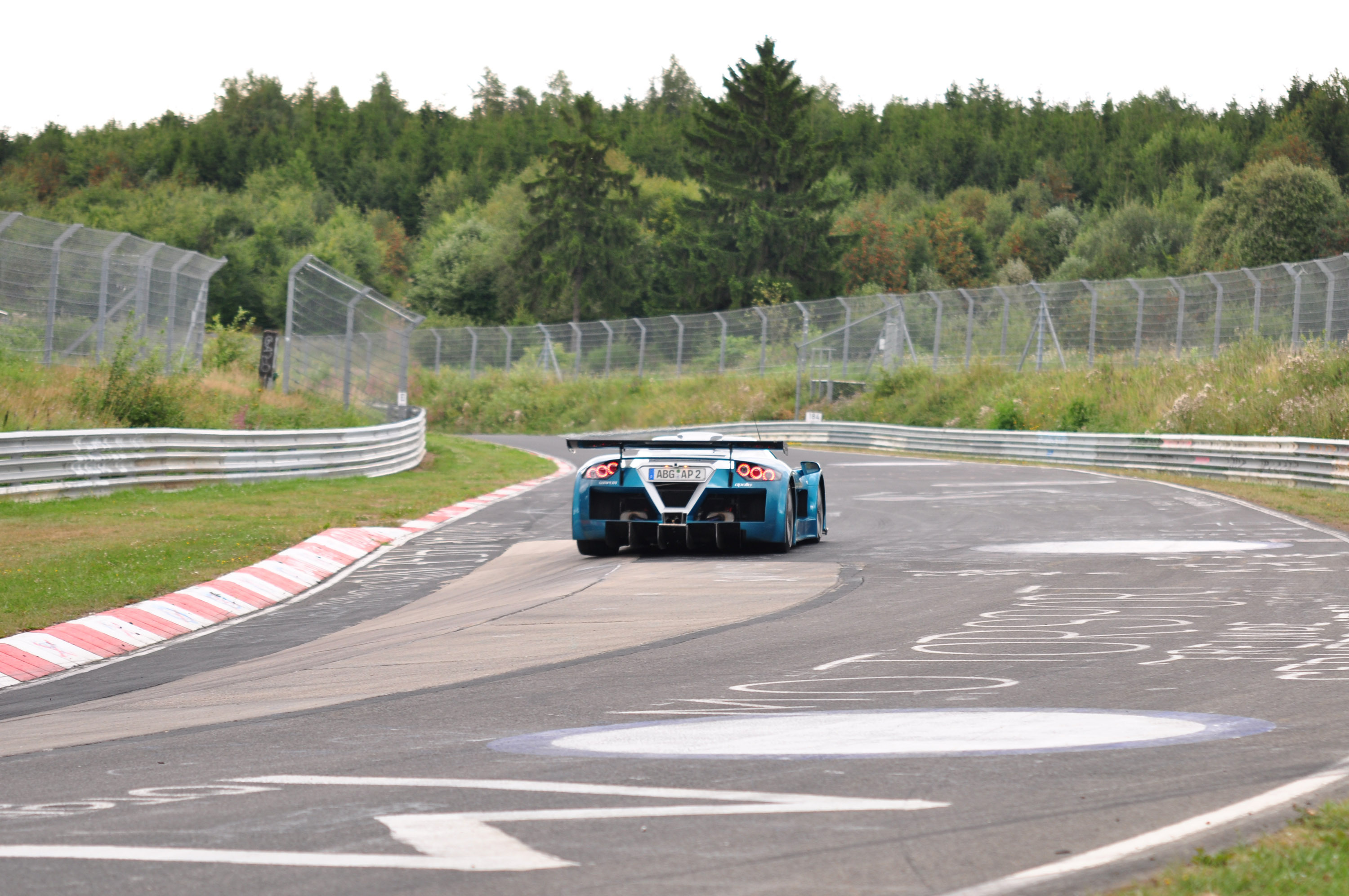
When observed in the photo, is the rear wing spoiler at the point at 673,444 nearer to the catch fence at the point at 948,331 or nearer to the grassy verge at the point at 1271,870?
the grassy verge at the point at 1271,870

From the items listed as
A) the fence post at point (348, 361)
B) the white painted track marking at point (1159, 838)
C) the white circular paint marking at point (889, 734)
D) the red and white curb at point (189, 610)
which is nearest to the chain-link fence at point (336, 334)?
the fence post at point (348, 361)

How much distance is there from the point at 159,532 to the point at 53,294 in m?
8.02

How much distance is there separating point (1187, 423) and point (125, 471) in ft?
62.9

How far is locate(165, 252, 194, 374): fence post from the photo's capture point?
21.1 meters

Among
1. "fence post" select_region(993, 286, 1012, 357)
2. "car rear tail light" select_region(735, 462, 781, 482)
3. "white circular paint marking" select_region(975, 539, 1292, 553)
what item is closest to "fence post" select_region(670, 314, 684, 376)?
"fence post" select_region(993, 286, 1012, 357)

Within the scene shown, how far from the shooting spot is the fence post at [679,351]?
47.7 metres

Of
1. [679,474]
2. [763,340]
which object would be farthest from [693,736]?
[763,340]

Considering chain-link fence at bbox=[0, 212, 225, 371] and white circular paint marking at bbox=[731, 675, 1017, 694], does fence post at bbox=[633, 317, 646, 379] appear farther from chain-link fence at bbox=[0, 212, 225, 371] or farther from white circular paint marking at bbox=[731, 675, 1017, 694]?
white circular paint marking at bbox=[731, 675, 1017, 694]

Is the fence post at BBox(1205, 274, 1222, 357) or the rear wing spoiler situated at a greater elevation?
the fence post at BBox(1205, 274, 1222, 357)

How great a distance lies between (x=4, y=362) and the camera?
17.8 meters

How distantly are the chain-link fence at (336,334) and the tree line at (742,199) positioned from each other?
41841 millimetres

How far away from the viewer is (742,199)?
71812 mm

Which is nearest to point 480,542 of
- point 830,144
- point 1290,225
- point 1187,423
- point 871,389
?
point 1187,423

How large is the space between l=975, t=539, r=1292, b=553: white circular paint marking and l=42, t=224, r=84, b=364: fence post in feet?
43.2
